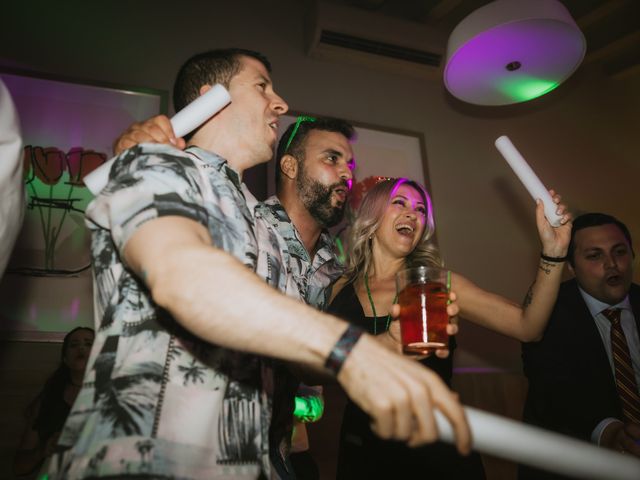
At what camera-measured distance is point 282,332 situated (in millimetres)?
643

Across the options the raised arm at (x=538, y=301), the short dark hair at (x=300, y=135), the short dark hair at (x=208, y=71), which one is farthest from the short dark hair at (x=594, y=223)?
the short dark hair at (x=208, y=71)

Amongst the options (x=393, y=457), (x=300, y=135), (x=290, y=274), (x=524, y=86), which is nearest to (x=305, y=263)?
(x=290, y=274)

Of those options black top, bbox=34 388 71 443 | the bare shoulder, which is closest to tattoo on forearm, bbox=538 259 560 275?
the bare shoulder

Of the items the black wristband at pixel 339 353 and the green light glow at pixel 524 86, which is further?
the green light glow at pixel 524 86

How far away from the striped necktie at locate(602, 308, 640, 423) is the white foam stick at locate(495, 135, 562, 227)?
1.01m

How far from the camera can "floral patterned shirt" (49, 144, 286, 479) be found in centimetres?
83

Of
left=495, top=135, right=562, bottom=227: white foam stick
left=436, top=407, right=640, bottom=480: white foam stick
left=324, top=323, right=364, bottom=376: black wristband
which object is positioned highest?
left=495, top=135, right=562, bottom=227: white foam stick

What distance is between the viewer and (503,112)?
4.22 meters

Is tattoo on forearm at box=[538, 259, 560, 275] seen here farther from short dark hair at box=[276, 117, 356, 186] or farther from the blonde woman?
short dark hair at box=[276, 117, 356, 186]

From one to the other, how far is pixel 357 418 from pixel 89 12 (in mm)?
3140

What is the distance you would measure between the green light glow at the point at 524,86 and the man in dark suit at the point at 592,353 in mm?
861

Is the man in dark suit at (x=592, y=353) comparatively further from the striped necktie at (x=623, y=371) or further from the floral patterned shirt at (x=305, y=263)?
the floral patterned shirt at (x=305, y=263)

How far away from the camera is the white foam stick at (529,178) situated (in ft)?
5.29

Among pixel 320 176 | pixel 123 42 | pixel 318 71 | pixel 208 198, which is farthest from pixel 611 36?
pixel 208 198
